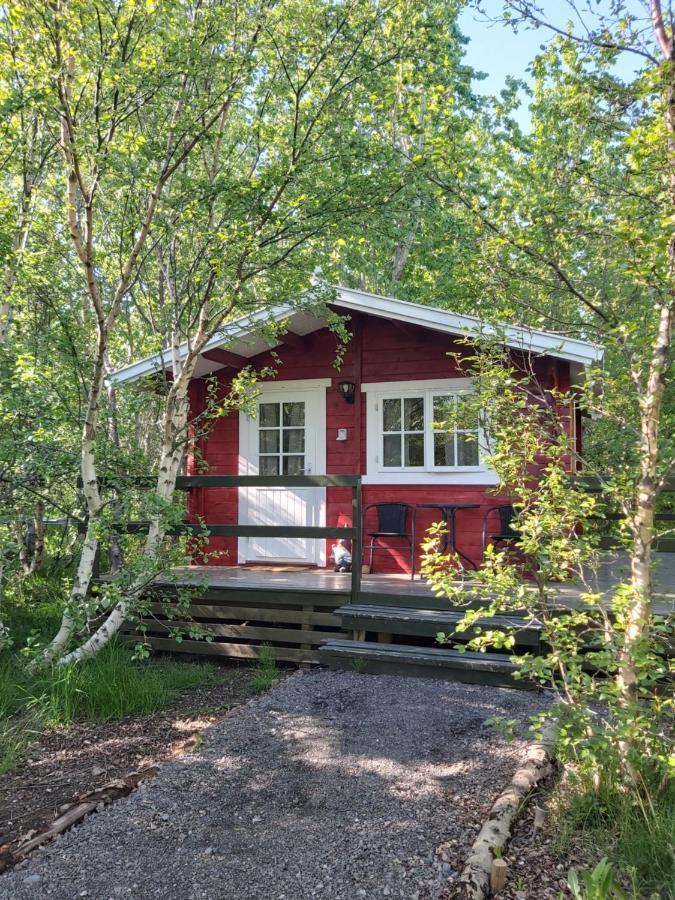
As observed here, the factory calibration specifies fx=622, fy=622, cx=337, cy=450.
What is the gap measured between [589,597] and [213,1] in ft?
17.8

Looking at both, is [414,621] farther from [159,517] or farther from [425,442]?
[425,442]

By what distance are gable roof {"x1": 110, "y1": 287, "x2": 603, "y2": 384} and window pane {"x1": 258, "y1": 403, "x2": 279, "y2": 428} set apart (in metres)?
0.64

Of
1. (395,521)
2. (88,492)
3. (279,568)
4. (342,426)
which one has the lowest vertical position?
(279,568)

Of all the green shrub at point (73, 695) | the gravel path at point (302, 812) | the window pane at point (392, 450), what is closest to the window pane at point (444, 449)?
the window pane at point (392, 450)

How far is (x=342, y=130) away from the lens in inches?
204

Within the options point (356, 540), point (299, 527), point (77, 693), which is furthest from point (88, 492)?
point (356, 540)

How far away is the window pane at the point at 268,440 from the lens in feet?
23.3

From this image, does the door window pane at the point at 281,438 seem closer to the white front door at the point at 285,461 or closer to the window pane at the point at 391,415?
the white front door at the point at 285,461

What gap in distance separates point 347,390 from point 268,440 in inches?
45.6

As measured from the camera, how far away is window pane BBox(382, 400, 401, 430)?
6566mm

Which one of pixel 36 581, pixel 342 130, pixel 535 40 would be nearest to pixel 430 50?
pixel 342 130

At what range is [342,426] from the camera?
677cm

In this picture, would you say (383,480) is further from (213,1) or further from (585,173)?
(213,1)

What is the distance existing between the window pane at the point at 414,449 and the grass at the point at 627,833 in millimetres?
4180
